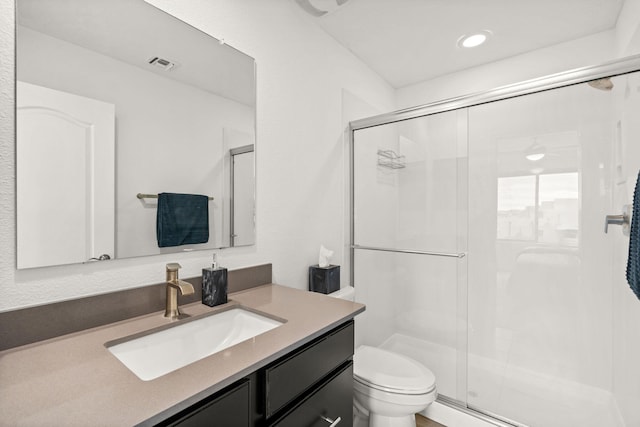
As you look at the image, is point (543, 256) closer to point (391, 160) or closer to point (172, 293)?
point (391, 160)

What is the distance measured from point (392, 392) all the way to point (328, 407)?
569 millimetres

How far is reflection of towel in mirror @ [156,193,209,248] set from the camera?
3.65 ft

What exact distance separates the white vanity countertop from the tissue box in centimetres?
69

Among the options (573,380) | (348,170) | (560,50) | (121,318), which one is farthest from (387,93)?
(121,318)

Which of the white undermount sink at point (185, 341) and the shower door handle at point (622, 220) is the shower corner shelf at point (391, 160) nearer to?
the shower door handle at point (622, 220)

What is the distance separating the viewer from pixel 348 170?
2.16 meters

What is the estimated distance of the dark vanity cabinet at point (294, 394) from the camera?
2.16 feet

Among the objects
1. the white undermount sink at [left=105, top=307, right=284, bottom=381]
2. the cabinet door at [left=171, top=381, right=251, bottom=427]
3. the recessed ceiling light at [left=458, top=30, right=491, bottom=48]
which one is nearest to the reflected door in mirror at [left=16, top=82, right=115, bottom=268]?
the white undermount sink at [left=105, top=307, right=284, bottom=381]

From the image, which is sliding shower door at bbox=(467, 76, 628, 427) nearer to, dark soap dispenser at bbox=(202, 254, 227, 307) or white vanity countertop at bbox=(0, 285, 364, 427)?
white vanity countertop at bbox=(0, 285, 364, 427)

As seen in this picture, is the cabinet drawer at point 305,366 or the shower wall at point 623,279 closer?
the cabinet drawer at point 305,366

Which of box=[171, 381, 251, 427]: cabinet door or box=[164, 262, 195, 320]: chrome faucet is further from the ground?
box=[164, 262, 195, 320]: chrome faucet

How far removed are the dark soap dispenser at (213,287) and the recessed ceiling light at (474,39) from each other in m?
2.18

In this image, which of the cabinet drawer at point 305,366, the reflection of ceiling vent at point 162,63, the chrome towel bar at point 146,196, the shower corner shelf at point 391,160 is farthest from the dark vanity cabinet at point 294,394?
the shower corner shelf at point 391,160

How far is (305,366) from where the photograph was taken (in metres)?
0.89
